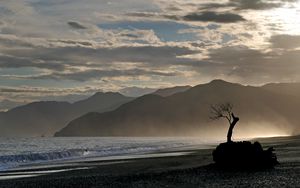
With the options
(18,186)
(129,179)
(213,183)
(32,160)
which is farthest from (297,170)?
(32,160)

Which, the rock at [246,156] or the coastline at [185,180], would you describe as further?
the rock at [246,156]

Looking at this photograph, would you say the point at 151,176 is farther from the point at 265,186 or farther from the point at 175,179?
the point at 265,186

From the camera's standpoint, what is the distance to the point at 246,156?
155 feet

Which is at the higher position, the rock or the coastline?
the rock

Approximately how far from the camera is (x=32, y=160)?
3241 inches

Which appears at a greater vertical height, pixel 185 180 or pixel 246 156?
pixel 246 156

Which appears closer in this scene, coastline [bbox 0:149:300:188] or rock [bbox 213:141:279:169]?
coastline [bbox 0:149:300:188]

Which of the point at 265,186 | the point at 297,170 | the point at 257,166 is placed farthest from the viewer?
the point at 257,166

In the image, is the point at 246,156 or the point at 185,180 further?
the point at 246,156

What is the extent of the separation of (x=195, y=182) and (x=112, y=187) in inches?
234

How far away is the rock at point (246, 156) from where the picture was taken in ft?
154

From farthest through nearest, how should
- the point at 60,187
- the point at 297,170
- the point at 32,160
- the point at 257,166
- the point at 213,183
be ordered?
the point at 32,160, the point at 257,166, the point at 297,170, the point at 60,187, the point at 213,183

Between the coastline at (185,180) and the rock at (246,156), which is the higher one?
the rock at (246,156)

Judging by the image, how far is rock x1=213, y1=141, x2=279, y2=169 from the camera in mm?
47031
